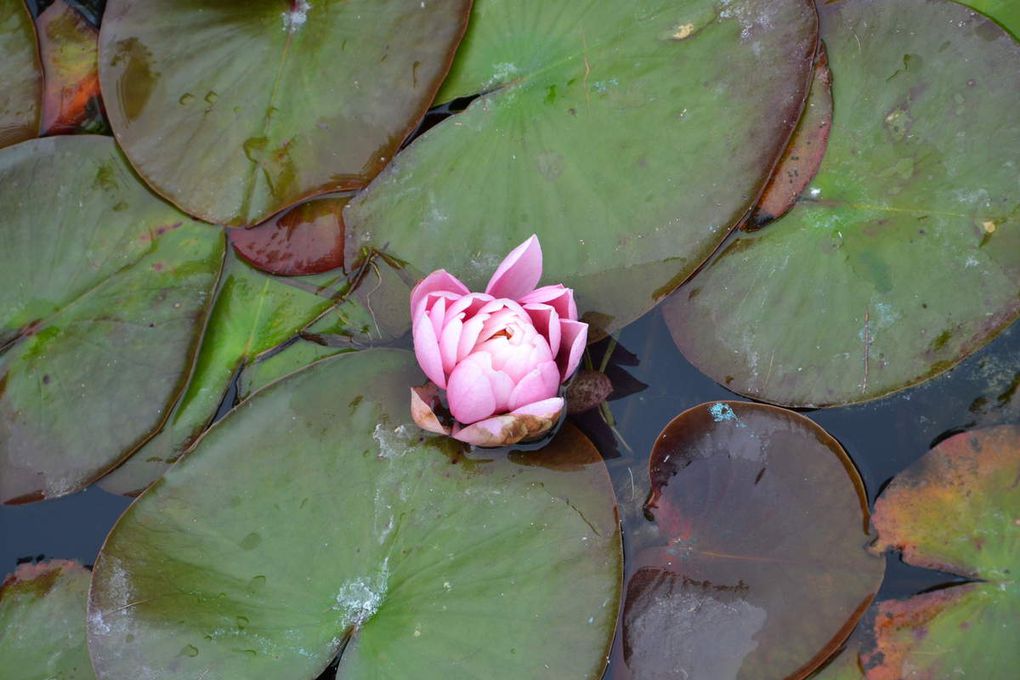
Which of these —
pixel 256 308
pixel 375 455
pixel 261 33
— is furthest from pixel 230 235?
pixel 375 455

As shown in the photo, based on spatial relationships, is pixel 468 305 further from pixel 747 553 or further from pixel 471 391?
pixel 747 553

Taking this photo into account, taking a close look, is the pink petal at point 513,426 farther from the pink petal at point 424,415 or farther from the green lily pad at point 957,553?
the green lily pad at point 957,553

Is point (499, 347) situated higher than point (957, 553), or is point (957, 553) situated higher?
point (499, 347)

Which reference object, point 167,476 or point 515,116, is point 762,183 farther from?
point 167,476

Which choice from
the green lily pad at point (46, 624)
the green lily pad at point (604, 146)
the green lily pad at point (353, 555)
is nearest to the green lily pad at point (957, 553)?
the green lily pad at point (353, 555)

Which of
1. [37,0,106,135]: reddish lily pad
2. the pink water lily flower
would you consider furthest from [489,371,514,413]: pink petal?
[37,0,106,135]: reddish lily pad

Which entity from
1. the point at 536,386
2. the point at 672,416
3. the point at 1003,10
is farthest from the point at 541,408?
the point at 1003,10
